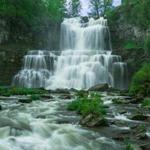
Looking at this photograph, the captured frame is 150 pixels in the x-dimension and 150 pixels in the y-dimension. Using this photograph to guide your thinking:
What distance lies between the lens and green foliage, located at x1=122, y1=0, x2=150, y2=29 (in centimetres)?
4312

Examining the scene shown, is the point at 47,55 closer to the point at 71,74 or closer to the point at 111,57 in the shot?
the point at 71,74

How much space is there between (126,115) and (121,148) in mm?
7612

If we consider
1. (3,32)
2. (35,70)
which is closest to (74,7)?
(3,32)

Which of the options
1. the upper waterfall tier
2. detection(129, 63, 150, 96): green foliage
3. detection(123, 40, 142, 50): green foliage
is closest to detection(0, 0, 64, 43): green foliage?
the upper waterfall tier

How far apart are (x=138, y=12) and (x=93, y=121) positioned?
32.6 meters

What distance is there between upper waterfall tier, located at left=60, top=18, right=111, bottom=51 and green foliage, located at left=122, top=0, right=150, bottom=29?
4.22 metres

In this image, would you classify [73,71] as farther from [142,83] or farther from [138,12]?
[142,83]

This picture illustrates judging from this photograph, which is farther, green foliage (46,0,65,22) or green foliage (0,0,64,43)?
green foliage (46,0,65,22)

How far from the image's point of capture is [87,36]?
60.2m

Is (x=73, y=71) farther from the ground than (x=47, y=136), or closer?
closer

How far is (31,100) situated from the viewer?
26.9 meters

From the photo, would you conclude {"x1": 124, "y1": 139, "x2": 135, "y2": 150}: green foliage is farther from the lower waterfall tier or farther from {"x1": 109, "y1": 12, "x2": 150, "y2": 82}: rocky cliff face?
{"x1": 109, "y1": 12, "x2": 150, "y2": 82}: rocky cliff face

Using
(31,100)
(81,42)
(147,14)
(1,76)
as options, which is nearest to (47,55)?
(1,76)

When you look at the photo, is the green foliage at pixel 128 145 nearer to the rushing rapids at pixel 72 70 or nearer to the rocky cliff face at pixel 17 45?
the rushing rapids at pixel 72 70
